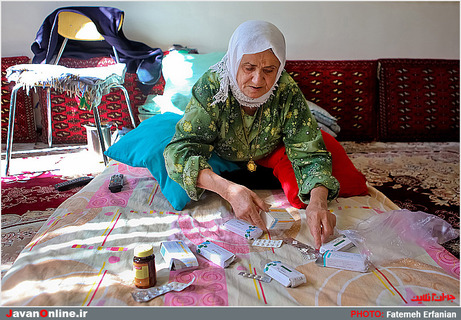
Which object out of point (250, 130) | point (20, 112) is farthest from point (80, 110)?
point (250, 130)

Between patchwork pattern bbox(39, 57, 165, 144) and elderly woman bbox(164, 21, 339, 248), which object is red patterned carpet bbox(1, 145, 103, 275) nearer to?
patchwork pattern bbox(39, 57, 165, 144)

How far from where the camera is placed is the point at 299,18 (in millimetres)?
3123

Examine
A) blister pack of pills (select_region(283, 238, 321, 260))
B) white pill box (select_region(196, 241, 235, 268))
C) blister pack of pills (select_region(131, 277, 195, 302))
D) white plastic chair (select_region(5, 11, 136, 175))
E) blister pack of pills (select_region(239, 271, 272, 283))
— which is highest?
white plastic chair (select_region(5, 11, 136, 175))

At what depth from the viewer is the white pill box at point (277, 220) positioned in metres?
1.28

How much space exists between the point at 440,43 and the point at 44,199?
3.07m

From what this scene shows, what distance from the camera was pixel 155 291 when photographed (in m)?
0.98

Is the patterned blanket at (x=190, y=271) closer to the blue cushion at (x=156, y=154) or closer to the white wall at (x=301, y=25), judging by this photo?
the blue cushion at (x=156, y=154)

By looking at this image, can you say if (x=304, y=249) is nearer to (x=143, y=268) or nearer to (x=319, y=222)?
(x=319, y=222)

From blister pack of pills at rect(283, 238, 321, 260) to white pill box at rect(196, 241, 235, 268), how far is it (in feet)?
0.70

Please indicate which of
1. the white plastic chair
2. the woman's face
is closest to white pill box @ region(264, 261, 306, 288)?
the woman's face

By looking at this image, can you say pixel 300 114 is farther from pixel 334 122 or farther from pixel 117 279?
pixel 334 122

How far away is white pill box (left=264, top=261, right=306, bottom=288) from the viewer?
39.8 inches

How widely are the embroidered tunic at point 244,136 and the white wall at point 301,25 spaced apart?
166cm
